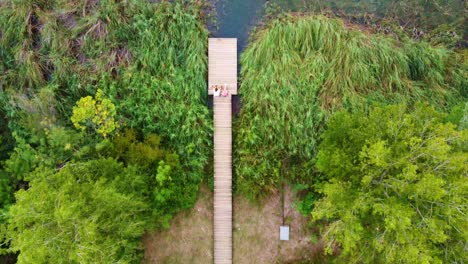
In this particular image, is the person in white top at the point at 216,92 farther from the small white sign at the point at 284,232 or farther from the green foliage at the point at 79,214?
→ the small white sign at the point at 284,232

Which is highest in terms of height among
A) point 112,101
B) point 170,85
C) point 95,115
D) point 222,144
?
point 170,85

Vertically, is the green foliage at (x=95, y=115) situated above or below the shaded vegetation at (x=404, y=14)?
below

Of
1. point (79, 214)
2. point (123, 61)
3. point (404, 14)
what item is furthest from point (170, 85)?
point (404, 14)

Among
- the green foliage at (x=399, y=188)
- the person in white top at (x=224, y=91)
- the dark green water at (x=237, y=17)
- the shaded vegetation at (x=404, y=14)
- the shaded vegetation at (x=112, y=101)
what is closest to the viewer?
the green foliage at (x=399, y=188)

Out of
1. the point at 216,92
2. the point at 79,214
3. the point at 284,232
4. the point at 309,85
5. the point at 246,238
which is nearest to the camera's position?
the point at 79,214

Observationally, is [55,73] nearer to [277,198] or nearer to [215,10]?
[215,10]

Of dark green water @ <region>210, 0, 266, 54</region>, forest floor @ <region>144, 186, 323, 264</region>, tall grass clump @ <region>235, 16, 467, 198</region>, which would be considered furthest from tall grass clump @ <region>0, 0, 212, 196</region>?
forest floor @ <region>144, 186, 323, 264</region>

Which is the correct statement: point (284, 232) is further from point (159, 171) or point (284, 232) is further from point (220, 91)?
point (220, 91)

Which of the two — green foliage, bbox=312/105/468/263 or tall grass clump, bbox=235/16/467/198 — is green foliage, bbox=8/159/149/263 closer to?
tall grass clump, bbox=235/16/467/198

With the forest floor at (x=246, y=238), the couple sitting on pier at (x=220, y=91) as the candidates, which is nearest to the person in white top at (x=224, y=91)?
the couple sitting on pier at (x=220, y=91)
